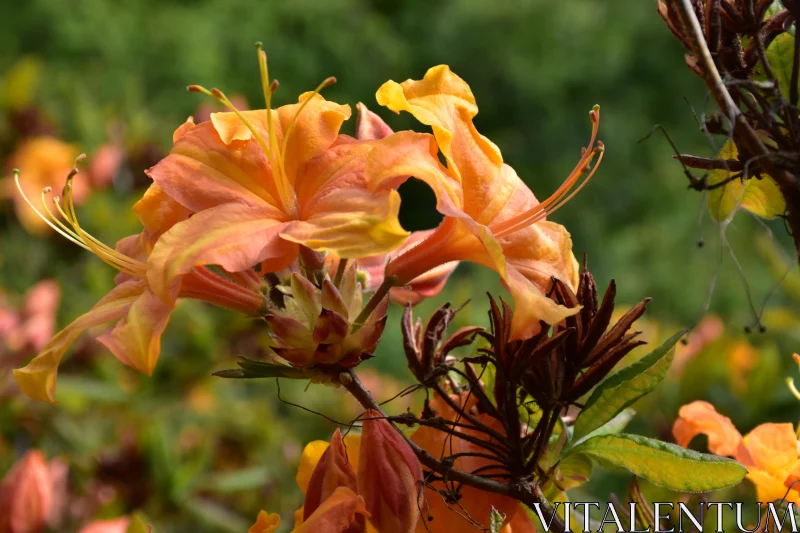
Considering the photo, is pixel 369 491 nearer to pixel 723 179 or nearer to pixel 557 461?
pixel 557 461

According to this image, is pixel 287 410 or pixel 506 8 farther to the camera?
pixel 506 8

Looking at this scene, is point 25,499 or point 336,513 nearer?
point 336,513

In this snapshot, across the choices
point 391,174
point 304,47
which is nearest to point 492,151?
point 391,174

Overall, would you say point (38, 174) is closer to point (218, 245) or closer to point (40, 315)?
point (40, 315)

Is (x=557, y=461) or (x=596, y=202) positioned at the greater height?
(x=557, y=461)

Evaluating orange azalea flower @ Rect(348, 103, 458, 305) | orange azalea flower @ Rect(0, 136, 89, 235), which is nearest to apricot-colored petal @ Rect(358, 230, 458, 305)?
orange azalea flower @ Rect(348, 103, 458, 305)

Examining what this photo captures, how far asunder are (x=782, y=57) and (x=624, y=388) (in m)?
0.17

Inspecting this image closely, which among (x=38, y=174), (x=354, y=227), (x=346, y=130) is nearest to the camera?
(x=354, y=227)

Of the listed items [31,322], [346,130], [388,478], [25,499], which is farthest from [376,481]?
[346,130]

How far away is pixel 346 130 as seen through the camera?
3.95 m

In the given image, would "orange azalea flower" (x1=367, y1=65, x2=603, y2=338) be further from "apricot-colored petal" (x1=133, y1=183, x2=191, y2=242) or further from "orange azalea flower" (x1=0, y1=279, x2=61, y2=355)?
"orange azalea flower" (x1=0, y1=279, x2=61, y2=355)

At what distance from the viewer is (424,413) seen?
40cm

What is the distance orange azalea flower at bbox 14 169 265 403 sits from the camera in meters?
0.35

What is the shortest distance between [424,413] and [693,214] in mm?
3890
